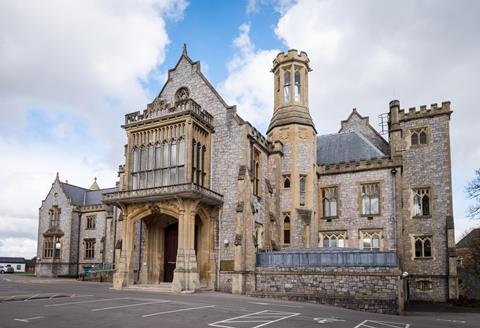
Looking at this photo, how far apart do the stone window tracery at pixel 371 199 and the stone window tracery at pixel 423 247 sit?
11.3ft

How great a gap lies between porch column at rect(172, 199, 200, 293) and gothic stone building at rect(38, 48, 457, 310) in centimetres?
6

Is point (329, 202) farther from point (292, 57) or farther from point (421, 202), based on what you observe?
point (292, 57)

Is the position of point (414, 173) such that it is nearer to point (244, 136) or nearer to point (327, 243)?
point (327, 243)

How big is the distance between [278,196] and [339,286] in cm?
994

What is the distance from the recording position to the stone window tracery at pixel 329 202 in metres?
32.8

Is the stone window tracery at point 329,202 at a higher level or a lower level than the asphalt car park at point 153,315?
higher

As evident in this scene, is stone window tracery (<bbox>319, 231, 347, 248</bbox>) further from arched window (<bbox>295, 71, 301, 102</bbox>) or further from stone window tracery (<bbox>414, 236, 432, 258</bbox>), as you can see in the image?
arched window (<bbox>295, 71, 301, 102</bbox>)

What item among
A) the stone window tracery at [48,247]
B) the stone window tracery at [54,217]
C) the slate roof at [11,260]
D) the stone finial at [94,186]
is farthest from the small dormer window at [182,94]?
the slate roof at [11,260]

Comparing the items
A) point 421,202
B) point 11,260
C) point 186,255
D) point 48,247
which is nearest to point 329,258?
point 186,255

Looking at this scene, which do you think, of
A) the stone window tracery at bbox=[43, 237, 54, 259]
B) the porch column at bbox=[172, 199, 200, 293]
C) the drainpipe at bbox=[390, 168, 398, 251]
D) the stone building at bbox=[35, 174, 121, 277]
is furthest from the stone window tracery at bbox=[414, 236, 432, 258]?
the stone window tracery at bbox=[43, 237, 54, 259]

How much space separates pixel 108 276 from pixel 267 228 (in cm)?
1643

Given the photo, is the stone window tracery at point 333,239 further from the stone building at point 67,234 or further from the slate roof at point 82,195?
the slate roof at point 82,195

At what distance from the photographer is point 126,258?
85.7ft

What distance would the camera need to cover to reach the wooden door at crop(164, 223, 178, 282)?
93.2ft
